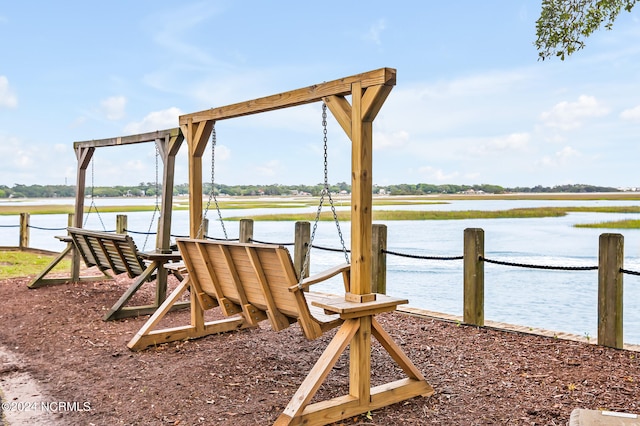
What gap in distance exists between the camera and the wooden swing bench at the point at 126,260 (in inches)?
278

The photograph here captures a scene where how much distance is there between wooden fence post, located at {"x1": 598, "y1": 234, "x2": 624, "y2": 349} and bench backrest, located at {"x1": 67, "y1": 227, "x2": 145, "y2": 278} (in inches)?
209

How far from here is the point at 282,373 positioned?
4.87m

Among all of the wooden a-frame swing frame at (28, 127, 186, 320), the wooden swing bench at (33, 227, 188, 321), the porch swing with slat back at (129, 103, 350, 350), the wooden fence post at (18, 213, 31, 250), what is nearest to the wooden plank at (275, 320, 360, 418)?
the porch swing with slat back at (129, 103, 350, 350)

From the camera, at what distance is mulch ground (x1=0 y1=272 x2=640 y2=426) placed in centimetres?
405

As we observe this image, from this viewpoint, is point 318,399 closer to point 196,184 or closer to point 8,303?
→ point 196,184

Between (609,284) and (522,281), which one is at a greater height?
(609,284)

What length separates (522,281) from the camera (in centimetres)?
1728

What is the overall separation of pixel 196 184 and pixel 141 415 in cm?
276

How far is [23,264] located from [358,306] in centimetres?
1061

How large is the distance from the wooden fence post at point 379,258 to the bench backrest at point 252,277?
275 centimetres

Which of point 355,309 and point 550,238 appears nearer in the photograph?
point 355,309

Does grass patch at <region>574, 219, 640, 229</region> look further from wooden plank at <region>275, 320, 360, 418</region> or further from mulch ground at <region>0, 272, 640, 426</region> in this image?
wooden plank at <region>275, 320, 360, 418</region>

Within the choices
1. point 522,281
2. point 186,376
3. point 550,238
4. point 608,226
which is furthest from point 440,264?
point 186,376

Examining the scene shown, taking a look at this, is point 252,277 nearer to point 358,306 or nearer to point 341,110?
point 358,306
